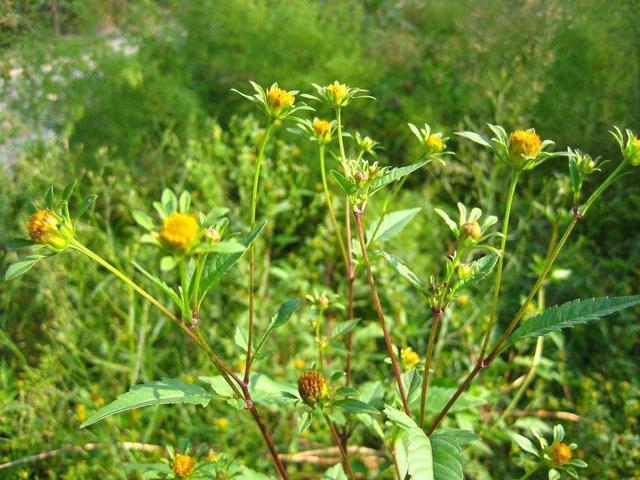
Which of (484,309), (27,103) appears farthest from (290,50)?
(484,309)

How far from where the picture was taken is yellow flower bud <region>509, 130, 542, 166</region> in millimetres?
667

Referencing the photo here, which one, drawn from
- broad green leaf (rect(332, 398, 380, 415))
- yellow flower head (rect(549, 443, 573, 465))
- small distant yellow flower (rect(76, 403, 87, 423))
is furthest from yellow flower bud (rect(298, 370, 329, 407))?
small distant yellow flower (rect(76, 403, 87, 423))

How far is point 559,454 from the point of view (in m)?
0.80

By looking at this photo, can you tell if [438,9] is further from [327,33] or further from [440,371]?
[440,371]

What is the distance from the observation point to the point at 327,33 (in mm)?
2736

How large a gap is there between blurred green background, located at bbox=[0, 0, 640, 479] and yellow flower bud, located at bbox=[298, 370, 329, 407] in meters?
0.60

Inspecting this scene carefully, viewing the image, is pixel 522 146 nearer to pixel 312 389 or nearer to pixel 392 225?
pixel 392 225

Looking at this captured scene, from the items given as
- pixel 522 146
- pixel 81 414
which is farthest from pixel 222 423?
pixel 522 146

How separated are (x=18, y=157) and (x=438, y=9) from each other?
2297 millimetres

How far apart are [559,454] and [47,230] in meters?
0.81

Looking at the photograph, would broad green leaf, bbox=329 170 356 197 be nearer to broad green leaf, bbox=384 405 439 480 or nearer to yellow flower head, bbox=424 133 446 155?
yellow flower head, bbox=424 133 446 155

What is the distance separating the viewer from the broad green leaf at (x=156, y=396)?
2.07 ft

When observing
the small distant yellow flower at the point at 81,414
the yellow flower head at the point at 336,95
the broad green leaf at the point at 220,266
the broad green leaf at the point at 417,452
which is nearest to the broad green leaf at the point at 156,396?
the broad green leaf at the point at 220,266

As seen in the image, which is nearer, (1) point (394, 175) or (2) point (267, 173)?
(1) point (394, 175)
